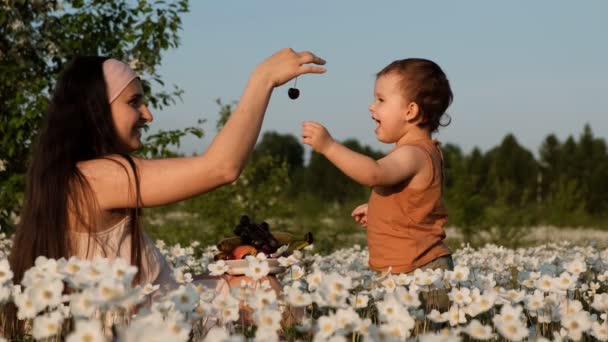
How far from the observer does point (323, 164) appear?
53312 mm

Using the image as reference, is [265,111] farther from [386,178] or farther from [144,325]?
[144,325]

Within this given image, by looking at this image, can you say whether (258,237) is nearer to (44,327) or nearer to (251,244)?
(251,244)

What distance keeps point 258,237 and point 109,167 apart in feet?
4.55

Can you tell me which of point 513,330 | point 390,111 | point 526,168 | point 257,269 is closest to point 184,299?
point 257,269

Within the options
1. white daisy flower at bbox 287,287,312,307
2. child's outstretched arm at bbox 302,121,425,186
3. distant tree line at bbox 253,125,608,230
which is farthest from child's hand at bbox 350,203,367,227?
distant tree line at bbox 253,125,608,230

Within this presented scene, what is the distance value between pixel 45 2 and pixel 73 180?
6919 mm

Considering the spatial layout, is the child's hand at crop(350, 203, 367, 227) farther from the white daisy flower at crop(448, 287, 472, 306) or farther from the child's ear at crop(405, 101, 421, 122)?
the white daisy flower at crop(448, 287, 472, 306)

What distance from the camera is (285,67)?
3.54 metres

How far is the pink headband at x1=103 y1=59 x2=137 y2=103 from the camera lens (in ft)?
13.1

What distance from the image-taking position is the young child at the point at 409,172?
15.7ft

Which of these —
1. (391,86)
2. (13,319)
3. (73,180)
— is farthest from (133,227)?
(391,86)

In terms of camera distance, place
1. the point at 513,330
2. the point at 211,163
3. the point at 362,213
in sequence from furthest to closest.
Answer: the point at 362,213 < the point at 211,163 < the point at 513,330

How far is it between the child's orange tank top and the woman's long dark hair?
4.90 ft

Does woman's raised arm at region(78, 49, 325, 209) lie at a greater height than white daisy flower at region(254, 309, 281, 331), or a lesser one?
greater
